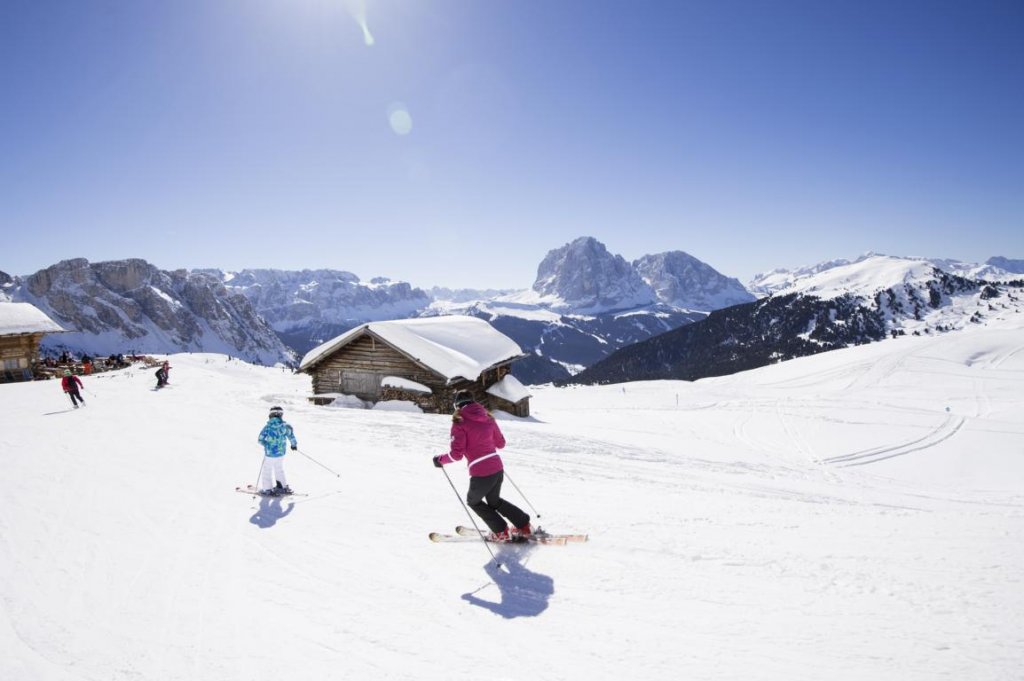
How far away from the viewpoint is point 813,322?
15238cm

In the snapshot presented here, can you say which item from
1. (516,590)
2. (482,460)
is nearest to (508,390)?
(482,460)

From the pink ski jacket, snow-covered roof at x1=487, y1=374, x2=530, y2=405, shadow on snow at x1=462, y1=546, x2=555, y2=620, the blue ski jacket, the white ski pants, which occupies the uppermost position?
the pink ski jacket

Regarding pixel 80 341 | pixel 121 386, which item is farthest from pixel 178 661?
pixel 80 341

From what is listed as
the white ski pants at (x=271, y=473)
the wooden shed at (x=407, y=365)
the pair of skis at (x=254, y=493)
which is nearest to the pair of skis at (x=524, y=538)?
the pair of skis at (x=254, y=493)

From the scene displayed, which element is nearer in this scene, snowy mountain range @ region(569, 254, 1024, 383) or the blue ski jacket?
the blue ski jacket

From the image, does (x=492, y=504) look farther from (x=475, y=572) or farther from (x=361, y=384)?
(x=361, y=384)

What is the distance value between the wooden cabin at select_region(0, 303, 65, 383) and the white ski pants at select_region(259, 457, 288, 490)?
3580cm

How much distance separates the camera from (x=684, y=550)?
658 cm

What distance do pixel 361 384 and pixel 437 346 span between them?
4.78m

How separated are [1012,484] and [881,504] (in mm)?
8912

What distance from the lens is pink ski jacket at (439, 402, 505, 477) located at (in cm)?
671

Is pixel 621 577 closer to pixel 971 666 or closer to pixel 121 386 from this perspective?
pixel 971 666

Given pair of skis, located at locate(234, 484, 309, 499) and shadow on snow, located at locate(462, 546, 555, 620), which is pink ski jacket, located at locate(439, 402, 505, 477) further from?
pair of skis, located at locate(234, 484, 309, 499)

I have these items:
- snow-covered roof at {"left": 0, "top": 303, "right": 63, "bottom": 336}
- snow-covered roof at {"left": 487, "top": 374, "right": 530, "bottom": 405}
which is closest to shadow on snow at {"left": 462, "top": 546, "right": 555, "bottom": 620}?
snow-covered roof at {"left": 487, "top": 374, "right": 530, "bottom": 405}
